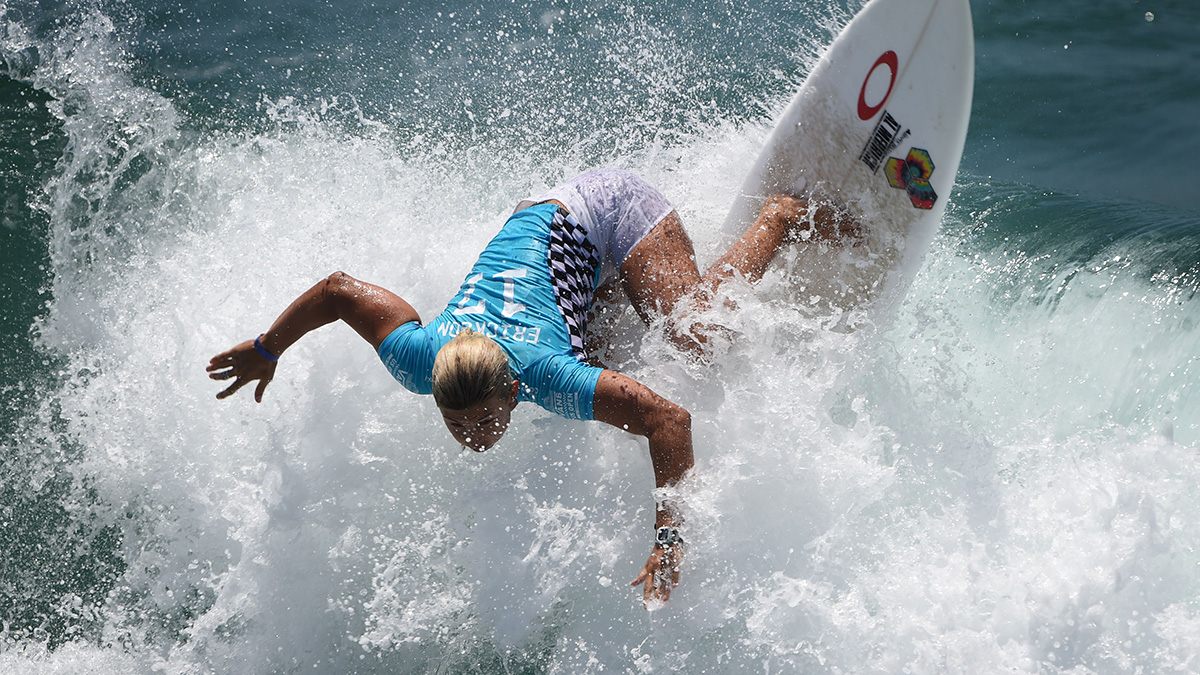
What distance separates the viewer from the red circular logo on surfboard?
3.44 metres

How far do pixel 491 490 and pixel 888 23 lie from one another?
2.48 m

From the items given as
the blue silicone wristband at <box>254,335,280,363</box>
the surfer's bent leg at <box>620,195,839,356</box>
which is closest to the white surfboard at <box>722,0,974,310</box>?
the surfer's bent leg at <box>620,195,839,356</box>

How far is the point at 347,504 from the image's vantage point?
325cm

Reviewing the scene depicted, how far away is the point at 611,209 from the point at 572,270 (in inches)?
13.0

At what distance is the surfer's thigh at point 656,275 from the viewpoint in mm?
3055

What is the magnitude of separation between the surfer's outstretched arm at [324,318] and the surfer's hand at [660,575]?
1057 mm

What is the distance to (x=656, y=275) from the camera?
→ 3059 mm

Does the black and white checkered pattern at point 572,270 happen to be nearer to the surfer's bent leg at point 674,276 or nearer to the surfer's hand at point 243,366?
the surfer's bent leg at point 674,276

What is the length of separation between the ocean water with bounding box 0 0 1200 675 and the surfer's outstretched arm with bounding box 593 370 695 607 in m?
0.14

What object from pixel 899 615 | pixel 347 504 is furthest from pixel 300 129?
pixel 899 615

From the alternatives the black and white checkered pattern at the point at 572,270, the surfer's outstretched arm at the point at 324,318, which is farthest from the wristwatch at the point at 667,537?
the surfer's outstretched arm at the point at 324,318

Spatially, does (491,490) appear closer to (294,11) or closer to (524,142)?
(524,142)

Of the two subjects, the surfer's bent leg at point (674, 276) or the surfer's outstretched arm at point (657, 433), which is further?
the surfer's bent leg at point (674, 276)

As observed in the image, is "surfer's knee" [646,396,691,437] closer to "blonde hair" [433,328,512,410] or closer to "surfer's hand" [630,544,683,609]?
"surfer's hand" [630,544,683,609]
